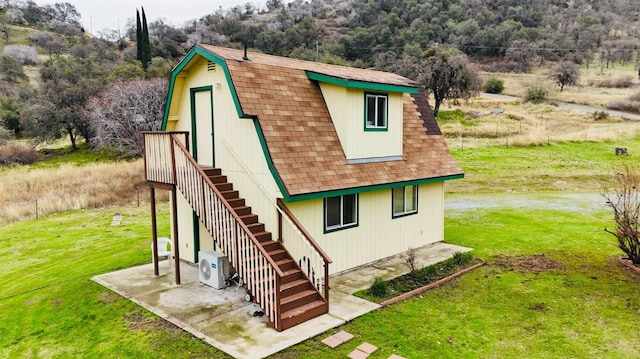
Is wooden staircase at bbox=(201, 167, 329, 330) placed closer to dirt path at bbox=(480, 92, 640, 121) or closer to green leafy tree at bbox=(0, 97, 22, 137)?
green leafy tree at bbox=(0, 97, 22, 137)

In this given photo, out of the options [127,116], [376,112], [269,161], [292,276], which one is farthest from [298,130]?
[127,116]

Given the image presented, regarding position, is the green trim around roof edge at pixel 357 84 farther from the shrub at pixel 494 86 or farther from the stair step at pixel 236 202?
the shrub at pixel 494 86

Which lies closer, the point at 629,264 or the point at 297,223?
the point at 297,223

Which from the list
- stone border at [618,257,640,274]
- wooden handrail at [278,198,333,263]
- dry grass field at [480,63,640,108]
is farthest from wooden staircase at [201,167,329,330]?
dry grass field at [480,63,640,108]

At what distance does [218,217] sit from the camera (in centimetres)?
877

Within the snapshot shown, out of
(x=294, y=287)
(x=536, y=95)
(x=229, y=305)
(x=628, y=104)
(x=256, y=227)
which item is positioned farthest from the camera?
(x=536, y=95)

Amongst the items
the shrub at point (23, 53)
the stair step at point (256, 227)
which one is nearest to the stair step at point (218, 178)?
the stair step at point (256, 227)

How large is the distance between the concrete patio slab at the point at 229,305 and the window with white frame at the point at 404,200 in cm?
129

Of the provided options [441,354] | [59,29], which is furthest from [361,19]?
[441,354]

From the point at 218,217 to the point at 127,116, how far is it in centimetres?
2865

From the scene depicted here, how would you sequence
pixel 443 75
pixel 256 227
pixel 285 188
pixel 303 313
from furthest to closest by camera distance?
pixel 443 75
pixel 256 227
pixel 285 188
pixel 303 313

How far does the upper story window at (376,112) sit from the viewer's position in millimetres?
10750

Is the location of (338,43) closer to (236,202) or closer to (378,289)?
(236,202)

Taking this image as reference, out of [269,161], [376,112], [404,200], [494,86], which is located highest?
[494,86]
